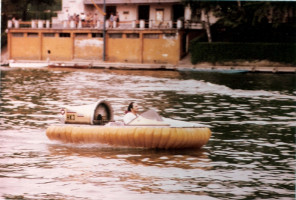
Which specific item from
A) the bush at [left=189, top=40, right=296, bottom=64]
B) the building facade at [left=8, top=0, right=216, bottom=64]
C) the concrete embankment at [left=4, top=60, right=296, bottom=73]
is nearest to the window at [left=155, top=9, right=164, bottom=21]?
the building facade at [left=8, top=0, right=216, bottom=64]

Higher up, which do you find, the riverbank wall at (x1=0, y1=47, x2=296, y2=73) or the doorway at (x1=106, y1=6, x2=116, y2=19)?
the doorway at (x1=106, y1=6, x2=116, y2=19)

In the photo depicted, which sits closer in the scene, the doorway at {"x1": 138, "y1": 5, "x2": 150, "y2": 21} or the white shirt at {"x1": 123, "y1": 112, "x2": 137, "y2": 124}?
the white shirt at {"x1": 123, "y1": 112, "x2": 137, "y2": 124}

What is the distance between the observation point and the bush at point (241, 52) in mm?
65562

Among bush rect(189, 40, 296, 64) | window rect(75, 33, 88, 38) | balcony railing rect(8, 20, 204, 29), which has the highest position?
balcony railing rect(8, 20, 204, 29)

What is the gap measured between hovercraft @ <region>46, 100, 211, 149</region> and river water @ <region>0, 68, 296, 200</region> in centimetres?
29

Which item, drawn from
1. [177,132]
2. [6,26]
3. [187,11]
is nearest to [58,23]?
[6,26]

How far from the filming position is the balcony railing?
75.1 meters

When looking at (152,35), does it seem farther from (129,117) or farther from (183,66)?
(129,117)

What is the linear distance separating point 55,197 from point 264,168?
241 inches

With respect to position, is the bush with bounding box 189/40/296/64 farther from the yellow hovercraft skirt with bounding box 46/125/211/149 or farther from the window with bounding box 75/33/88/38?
→ the yellow hovercraft skirt with bounding box 46/125/211/149

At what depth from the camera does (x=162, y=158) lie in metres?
19.7

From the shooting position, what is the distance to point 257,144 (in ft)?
74.5

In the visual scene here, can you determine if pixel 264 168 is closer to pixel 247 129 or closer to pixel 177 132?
pixel 177 132

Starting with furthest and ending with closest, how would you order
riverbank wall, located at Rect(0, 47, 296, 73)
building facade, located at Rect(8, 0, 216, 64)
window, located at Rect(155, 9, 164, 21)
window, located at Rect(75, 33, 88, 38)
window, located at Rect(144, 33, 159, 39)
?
window, located at Rect(155, 9, 164, 21) → window, located at Rect(75, 33, 88, 38) → window, located at Rect(144, 33, 159, 39) → building facade, located at Rect(8, 0, 216, 64) → riverbank wall, located at Rect(0, 47, 296, 73)
